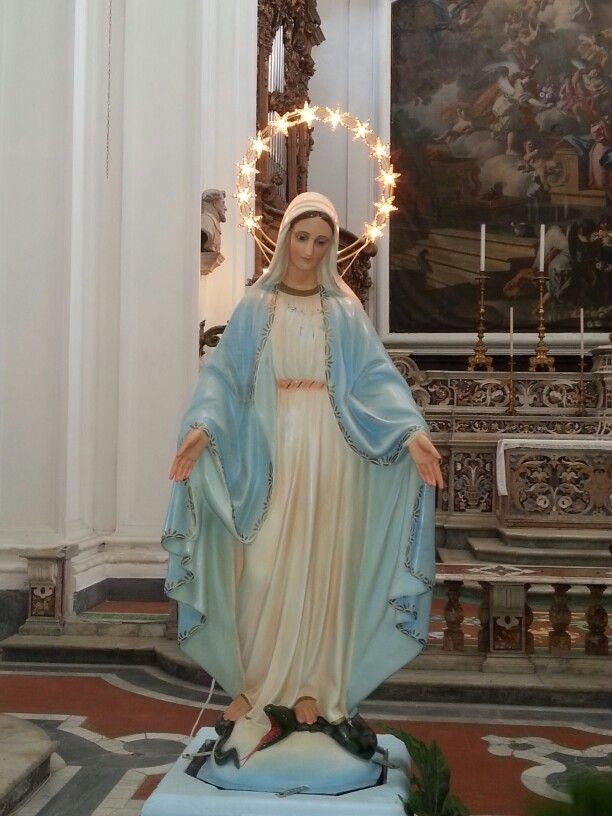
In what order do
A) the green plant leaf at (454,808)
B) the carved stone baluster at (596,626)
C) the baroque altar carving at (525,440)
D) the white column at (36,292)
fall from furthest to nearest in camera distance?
the baroque altar carving at (525,440) → the white column at (36,292) → the carved stone baluster at (596,626) → the green plant leaf at (454,808)

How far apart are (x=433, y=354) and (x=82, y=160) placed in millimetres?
6831

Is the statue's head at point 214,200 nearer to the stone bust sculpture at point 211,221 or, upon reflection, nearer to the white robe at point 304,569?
the stone bust sculpture at point 211,221

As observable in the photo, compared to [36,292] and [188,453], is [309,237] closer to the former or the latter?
[188,453]

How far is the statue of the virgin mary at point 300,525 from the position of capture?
3.17 meters

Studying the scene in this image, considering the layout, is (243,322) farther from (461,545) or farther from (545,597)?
(461,545)

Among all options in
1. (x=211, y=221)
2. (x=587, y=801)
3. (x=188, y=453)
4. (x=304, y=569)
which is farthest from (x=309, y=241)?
(x=211, y=221)

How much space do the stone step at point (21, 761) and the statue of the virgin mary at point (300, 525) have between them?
847 millimetres

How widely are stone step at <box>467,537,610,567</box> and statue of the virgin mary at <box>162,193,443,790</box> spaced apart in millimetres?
5202

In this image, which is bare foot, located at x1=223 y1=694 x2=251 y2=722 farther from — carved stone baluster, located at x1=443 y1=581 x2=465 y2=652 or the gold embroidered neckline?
carved stone baluster, located at x1=443 y1=581 x2=465 y2=652

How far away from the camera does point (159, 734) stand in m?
4.47

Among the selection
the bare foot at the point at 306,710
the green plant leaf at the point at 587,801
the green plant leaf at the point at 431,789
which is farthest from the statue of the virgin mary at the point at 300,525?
the green plant leaf at the point at 587,801

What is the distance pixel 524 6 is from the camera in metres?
13.2

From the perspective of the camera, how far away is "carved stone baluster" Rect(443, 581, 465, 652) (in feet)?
18.2

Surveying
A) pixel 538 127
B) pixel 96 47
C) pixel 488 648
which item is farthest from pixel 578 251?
pixel 488 648
